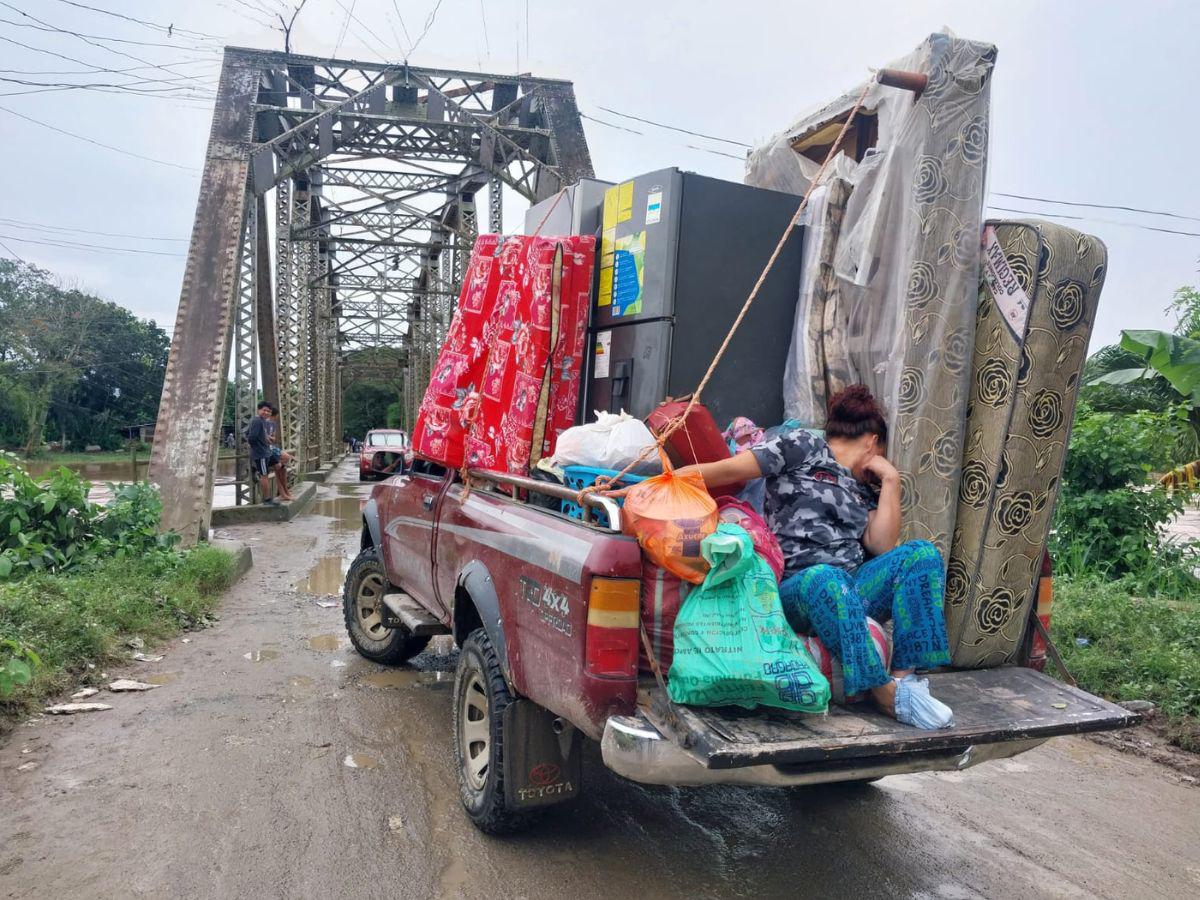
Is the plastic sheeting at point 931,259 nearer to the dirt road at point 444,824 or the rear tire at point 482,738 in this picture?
the dirt road at point 444,824

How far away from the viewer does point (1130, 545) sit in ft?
23.7

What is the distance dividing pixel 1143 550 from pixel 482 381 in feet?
21.1

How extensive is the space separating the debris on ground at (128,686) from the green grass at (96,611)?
0.21 meters

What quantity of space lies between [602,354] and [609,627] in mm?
2071

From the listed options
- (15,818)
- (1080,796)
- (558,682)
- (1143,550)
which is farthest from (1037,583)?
(1143,550)

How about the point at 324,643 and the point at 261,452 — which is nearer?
the point at 324,643

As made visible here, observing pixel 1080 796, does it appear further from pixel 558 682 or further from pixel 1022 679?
pixel 558 682

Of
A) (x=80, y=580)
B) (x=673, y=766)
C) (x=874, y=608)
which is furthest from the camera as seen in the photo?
(x=80, y=580)

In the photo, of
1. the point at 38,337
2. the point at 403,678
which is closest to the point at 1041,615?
the point at 403,678

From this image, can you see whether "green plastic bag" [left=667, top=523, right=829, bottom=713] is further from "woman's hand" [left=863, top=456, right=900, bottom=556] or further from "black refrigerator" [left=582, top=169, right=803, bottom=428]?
"black refrigerator" [left=582, top=169, right=803, bottom=428]

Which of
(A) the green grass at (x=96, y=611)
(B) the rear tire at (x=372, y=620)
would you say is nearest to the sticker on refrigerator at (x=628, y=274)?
(B) the rear tire at (x=372, y=620)

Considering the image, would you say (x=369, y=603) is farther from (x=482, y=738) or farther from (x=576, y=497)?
(x=576, y=497)

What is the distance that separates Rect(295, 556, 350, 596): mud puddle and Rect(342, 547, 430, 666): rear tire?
1.61 m

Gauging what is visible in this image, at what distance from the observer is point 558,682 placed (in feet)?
8.63
